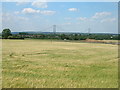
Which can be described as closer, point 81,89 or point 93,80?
point 81,89

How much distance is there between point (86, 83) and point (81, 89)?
2.55 ft

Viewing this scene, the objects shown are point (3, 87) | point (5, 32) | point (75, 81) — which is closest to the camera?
point (3, 87)

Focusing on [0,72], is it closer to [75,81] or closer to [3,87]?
[3,87]

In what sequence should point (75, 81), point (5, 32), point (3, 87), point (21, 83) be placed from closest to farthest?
point (3, 87), point (21, 83), point (75, 81), point (5, 32)

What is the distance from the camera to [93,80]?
26.7 ft

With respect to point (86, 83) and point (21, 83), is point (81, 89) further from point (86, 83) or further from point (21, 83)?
point (21, 83)

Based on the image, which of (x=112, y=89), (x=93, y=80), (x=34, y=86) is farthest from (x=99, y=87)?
(x=34, y=86)

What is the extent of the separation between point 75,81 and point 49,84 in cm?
121

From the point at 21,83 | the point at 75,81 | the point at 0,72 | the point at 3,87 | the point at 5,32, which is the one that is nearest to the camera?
the point at 3,87

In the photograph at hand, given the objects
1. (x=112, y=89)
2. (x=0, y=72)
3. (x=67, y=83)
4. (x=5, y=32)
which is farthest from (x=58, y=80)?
(x=5, y=32)

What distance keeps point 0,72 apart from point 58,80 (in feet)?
10.5

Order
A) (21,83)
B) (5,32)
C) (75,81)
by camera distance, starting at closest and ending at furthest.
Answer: (21,83), (75,81), (5,32)

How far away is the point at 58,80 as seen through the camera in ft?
26.1

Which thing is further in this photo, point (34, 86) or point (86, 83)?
point (86, 83)
